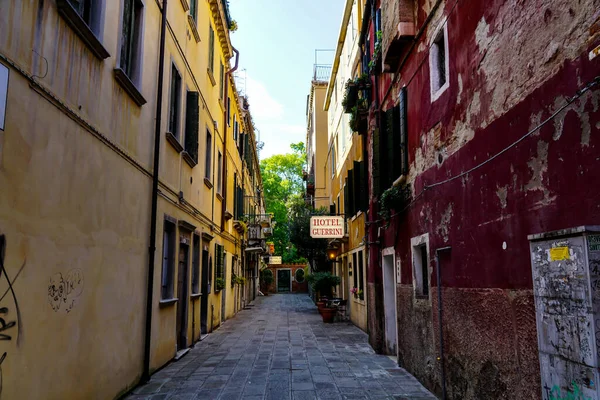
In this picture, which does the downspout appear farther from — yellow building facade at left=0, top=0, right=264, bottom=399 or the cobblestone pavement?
yellow building facade at left=0, top=0, right=264, bottom=399

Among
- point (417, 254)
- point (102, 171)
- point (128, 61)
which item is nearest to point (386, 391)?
point (417, 254)

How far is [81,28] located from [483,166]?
4343 millimetres

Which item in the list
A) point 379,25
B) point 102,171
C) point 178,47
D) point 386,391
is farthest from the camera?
point 379,25

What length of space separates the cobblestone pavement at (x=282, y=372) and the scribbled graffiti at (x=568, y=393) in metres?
2.97

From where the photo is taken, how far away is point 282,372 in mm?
8016

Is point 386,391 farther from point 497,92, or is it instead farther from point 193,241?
point 193,241

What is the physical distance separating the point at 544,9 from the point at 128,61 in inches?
211

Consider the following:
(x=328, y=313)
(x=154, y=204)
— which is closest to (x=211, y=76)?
(x=154, y=204)

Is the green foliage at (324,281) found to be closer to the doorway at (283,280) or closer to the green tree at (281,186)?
the doorway at (283,280)

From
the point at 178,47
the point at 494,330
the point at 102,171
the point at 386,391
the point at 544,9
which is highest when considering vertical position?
the point at 178,47

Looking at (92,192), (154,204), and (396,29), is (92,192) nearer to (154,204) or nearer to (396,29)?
(154,204)

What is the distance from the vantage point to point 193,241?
11.4 m

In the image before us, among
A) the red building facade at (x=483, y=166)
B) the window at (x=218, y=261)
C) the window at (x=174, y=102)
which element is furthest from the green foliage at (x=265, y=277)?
the red building facade at (x=483, y=166)

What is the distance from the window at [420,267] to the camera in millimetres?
7293
